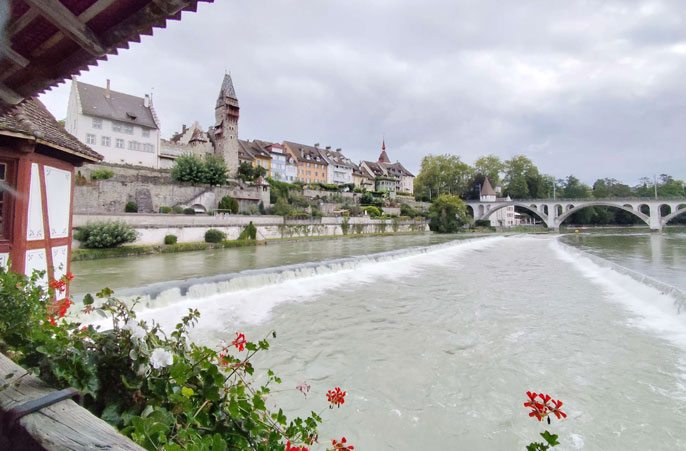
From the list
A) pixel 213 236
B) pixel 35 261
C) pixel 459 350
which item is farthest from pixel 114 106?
pixel 459 350

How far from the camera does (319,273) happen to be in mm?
14531

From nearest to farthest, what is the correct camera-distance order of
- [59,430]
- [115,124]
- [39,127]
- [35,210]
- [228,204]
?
[59,430] → [39,127] → [35,210] → [228,204] → [115,124]

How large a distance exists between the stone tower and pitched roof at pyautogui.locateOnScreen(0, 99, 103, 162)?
42597mm

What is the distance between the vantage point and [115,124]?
128 feet

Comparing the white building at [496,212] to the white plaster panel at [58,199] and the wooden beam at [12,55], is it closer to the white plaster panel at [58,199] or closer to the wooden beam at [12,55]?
the white plaster panel at [58,199]

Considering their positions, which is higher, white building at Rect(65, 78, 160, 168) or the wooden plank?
white building at Rect(65, 78, 160, 168)

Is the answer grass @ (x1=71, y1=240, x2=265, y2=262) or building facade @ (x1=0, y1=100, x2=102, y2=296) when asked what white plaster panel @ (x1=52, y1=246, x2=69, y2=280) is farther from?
grass @ (x1=71, y1=240, x2=265, y2=262)

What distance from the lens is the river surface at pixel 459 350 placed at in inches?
160

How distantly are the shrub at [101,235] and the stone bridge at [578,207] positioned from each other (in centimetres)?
7484

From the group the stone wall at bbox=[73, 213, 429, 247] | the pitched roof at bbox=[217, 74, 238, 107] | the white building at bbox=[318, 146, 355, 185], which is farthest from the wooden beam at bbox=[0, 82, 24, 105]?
the white building at bbox=[318, 146, 355, 185]

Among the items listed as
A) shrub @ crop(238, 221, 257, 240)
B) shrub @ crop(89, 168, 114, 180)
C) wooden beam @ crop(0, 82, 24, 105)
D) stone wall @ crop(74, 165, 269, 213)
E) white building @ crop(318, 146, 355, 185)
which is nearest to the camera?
wooden beam @ crop(0, 82, 24, 105)

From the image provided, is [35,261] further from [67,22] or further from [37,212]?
[67,22]

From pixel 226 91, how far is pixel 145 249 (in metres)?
34.6

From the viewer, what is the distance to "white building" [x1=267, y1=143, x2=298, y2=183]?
65787 mm
